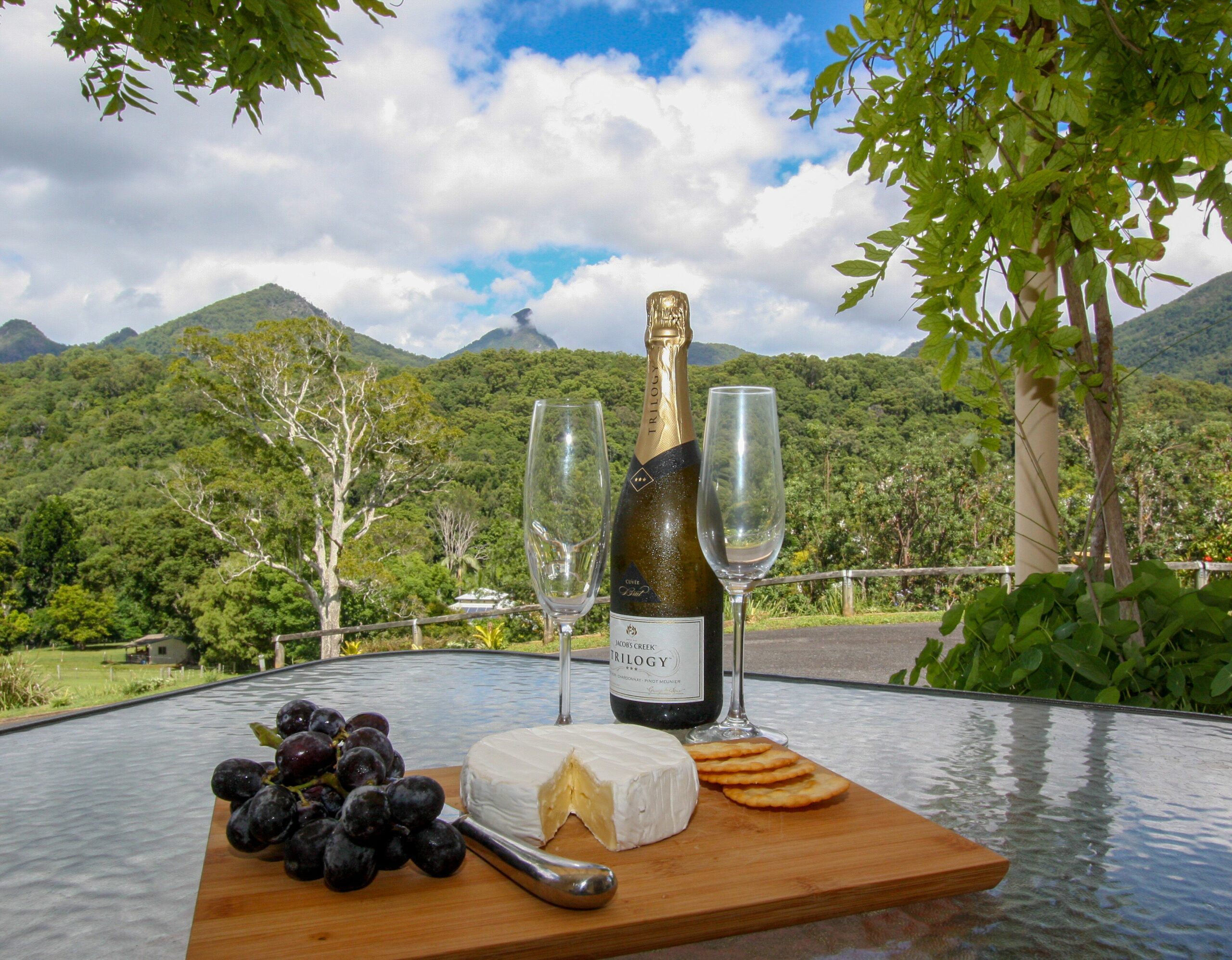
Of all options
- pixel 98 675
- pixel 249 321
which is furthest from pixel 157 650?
pixel 249 321

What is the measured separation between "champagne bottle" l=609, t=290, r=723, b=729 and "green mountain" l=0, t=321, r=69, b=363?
139 ft

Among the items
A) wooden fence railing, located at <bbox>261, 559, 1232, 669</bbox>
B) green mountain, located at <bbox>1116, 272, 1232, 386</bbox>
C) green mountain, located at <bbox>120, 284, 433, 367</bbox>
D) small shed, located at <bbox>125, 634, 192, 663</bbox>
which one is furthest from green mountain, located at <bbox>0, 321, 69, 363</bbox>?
green mountain, located at <bbox>1116, 272, 1232, 386</bbox>

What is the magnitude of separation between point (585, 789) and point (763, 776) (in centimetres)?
13

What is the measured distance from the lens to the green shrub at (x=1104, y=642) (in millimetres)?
1008

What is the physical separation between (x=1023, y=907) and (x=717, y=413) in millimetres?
463

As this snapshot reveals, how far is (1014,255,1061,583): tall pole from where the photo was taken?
1.68 m

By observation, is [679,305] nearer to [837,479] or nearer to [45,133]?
[837,479]

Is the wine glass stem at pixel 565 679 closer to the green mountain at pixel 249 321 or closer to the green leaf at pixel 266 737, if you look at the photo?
the green leaf at pixel 266 737

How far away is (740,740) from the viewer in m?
0.63

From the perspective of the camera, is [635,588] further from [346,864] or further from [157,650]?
[157,650]

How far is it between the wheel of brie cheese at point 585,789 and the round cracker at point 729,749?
0.05 metres

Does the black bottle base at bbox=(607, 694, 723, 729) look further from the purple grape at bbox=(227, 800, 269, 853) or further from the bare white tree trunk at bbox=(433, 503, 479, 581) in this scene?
the bare white tree trunk at bbox=(433, 503, 479, 581)

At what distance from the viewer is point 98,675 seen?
20.8 m

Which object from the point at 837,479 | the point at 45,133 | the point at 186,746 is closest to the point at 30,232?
the point at 45,133
